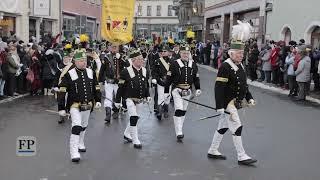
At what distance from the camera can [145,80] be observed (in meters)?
9.52

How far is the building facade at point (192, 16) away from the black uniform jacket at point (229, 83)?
44.2 metres

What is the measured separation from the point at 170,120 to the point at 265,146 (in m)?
3.18

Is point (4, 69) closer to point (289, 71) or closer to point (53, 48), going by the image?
point (53, 48)

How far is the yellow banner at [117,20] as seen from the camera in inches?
521

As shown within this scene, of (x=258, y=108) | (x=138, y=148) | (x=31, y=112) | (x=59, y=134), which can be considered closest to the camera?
(x=138, y=148)

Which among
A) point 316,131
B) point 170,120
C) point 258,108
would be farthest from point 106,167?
point 258,108

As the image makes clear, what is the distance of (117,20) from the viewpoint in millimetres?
13453

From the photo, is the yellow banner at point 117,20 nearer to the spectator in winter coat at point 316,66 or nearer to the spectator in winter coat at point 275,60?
the spectator in winter coat at point 316,66

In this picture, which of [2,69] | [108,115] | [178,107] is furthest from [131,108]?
[2,69]

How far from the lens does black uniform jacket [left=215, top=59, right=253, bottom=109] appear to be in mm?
8159

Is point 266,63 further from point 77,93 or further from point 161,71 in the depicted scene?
point 77,93

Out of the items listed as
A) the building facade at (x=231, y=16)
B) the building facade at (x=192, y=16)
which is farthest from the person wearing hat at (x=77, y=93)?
the building facade at (x=192, y=16)

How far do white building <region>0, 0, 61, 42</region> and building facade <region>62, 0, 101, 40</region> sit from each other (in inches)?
75.0

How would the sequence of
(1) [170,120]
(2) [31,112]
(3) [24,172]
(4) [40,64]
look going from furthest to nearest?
(4) [40,64] < (2) [31,112] < (1) [170,120] < (3) [24,172]
